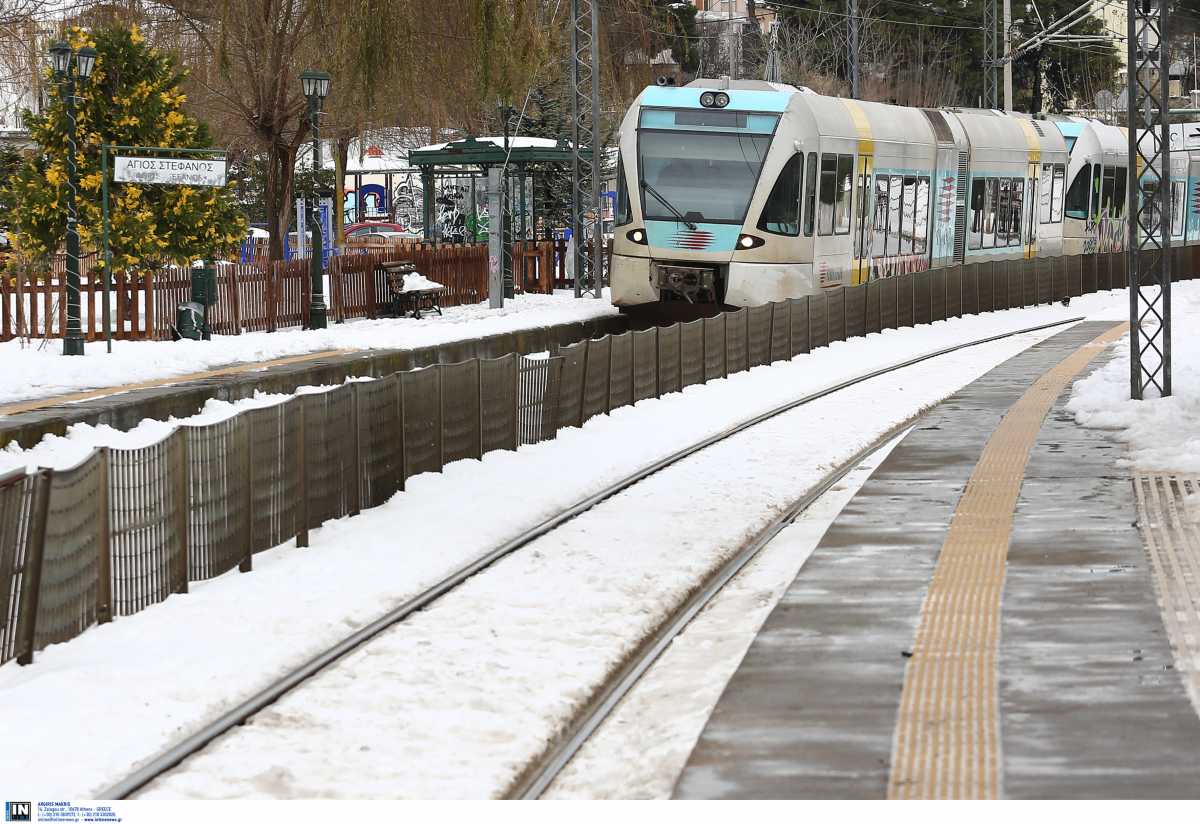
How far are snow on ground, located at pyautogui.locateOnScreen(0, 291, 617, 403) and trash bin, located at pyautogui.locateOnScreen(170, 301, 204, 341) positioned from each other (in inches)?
22.4

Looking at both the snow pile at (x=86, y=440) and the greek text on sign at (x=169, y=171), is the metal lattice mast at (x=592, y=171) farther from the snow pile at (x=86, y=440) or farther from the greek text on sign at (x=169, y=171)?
the snow pile at (x=86, y=440)

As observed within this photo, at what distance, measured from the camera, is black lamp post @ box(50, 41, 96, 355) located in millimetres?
25000

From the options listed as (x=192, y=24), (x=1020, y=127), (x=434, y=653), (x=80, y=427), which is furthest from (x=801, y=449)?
(x=1020, y=127)

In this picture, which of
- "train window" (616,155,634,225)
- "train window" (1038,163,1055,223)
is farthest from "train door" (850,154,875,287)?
"train window" (1038,163,1055,223)

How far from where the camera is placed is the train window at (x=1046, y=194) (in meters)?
43.4

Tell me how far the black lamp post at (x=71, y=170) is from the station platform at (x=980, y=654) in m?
12.5

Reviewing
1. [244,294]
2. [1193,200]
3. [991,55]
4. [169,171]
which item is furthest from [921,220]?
[991,55]

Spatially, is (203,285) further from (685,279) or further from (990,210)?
(990,210)

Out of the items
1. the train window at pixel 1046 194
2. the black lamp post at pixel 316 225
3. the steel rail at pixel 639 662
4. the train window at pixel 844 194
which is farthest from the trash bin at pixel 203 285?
the train window at pixel 1046 194

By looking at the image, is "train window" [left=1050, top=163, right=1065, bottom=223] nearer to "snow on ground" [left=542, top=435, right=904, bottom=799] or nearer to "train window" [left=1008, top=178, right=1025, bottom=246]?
"train window" [left=1008, top=178, right=1025, bottom=246]

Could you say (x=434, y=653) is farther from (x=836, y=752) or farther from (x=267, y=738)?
(x=836, y=752)

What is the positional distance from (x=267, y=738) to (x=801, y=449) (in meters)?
11.0

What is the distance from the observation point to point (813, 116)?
3006 centimetres

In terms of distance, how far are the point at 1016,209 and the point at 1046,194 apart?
189 centimetres
